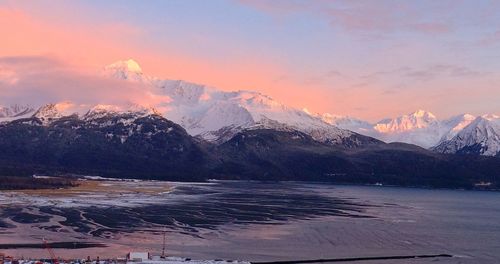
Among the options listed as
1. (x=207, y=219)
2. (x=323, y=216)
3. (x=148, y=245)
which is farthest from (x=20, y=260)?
(x=323, y=216)

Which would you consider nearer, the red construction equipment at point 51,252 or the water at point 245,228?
the red construction equipment at point 51,252

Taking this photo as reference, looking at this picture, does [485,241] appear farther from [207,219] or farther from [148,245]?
[148,245]

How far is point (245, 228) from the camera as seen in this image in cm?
11200

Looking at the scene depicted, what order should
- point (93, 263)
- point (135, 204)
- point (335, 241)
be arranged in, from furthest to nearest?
point (135, 204) → point (335, 241) → point (93, 263)

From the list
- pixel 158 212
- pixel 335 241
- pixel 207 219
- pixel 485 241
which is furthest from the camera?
pixel 158 212

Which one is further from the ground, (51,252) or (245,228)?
(245,228)

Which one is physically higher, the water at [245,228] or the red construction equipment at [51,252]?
the water at [245,228]

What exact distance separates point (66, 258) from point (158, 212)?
53.1 m

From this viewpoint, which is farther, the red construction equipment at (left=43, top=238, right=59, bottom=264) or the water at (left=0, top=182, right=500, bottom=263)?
the water at (left=0, top=182, right=500, bottom=263)

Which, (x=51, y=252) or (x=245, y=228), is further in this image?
(x=245, y=228)

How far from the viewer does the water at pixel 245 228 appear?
90.4m

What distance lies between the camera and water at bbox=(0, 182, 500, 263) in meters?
90.4

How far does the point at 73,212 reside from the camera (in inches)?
4961

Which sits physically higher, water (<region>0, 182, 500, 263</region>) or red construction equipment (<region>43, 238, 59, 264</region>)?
water (<region>0, 182, 500, 263</region>)
